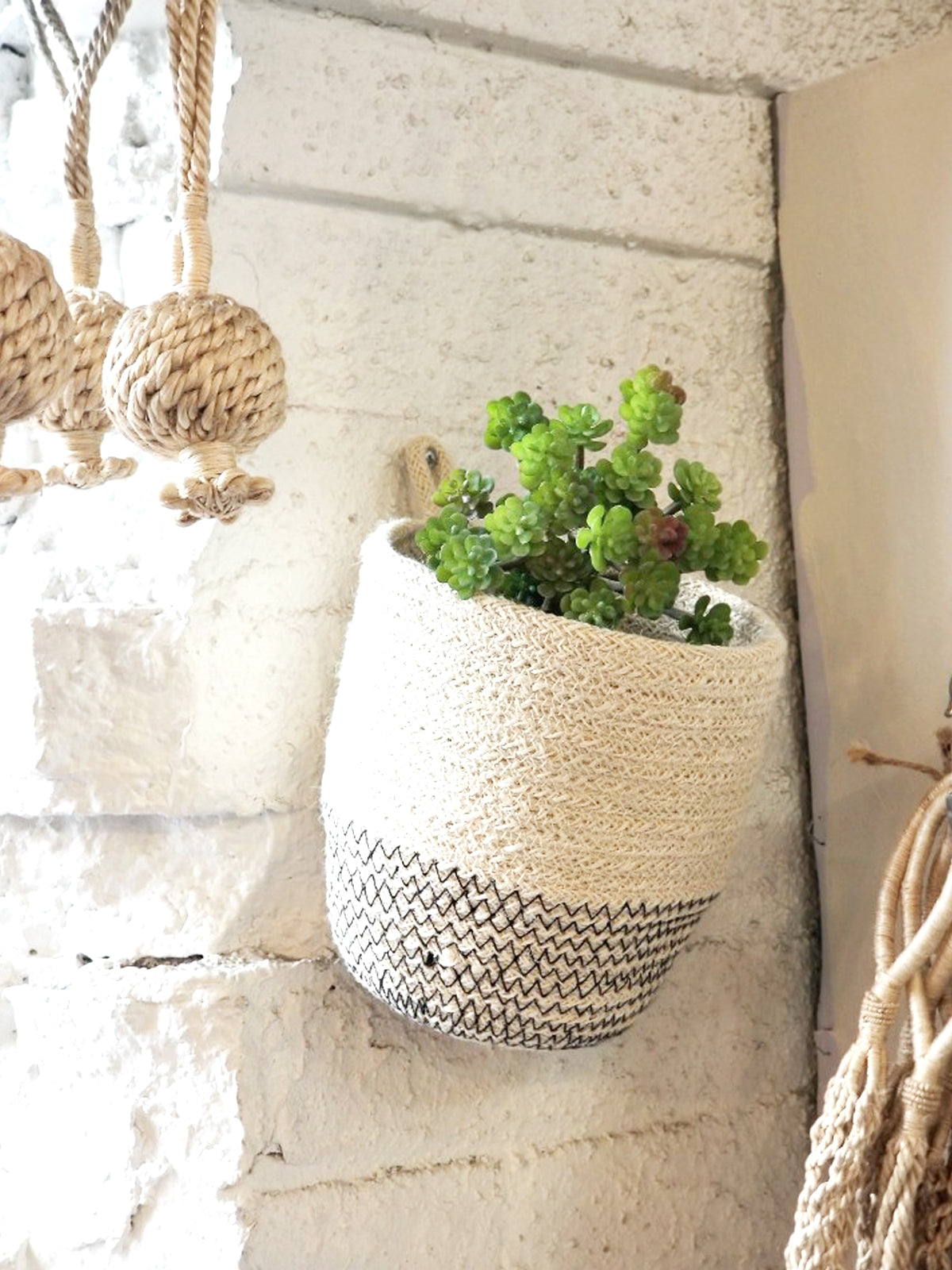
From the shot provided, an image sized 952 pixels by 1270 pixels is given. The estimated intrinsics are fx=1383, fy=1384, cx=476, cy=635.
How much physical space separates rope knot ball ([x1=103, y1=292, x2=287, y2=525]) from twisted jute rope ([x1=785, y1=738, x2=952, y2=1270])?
406mm

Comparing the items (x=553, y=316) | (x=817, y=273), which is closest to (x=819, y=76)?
(x=817, y=273)

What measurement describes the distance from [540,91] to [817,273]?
0.76 ft

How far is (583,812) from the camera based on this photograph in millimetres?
714

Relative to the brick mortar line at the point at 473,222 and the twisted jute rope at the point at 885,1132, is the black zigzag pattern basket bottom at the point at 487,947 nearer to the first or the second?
the twisted jute rope at the point at 885,1132

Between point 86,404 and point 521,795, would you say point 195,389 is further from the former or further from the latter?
point 521,795

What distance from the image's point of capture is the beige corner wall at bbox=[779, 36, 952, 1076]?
0.90 meters

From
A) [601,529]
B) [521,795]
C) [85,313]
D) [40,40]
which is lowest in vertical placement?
[521,795]

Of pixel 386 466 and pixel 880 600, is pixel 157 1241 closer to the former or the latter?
pixel 386 466

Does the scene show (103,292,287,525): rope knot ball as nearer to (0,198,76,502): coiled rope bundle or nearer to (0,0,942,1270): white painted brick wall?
(0,198,76,502): coiled rope bundle

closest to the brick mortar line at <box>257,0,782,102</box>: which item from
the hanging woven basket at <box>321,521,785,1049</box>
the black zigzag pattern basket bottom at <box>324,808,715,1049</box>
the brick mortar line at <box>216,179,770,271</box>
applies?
the brick mortar line at <box>216,179,770,271</box>

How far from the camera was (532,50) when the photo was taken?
91 centimetres

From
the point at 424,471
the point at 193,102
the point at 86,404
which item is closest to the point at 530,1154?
the point at 424,471

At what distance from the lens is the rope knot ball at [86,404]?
67cm

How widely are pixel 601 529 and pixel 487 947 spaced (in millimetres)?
228
